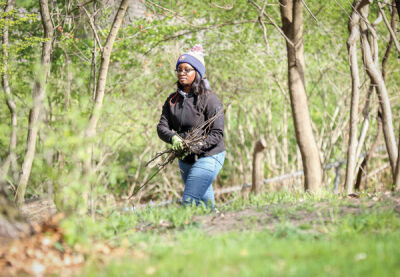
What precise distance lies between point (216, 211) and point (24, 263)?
2121mm

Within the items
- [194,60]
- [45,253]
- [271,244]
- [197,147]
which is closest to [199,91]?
[194,60]

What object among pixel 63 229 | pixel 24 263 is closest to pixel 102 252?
pixel 63 229

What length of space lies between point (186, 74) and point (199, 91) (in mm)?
231

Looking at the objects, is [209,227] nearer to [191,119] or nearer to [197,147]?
[197,147]

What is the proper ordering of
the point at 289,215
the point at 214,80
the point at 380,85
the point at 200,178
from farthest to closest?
the point at 214,80 < the point at 380,85 < the point at 200,178 < the point at 289,215

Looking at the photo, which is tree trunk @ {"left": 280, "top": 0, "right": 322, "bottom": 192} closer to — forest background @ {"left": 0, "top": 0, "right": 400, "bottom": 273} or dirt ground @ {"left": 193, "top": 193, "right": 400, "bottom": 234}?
forest background @ {"left": 0, "top": 0, "right": 400, "bottom": 273}

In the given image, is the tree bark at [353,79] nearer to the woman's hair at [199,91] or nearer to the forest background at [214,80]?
the forest background at [214,80]

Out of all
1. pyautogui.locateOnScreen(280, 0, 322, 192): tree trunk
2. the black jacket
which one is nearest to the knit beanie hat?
the black jacket

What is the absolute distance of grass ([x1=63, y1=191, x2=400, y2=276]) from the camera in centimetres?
279

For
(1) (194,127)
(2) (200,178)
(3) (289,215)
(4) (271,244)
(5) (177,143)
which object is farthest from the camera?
(1) (194,127)

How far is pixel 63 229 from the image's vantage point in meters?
3.24

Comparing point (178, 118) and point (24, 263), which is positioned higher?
point (178, 118)

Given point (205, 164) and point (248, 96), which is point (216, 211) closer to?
point (205, 164)

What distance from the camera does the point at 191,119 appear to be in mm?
5008
